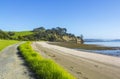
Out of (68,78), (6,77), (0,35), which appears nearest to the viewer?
(68,78)

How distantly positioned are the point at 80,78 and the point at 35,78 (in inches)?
122

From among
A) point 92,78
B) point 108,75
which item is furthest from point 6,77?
point 108,75

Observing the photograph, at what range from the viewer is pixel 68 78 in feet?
43.5

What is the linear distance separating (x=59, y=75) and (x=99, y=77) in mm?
4192

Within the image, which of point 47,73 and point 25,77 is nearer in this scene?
point 47,73

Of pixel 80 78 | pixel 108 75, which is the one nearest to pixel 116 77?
pixel 108 75

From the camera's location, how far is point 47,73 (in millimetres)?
15336

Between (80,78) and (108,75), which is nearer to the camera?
(80,78)

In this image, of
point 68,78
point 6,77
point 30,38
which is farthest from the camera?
point 30,38

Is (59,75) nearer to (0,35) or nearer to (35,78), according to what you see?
(35,78)

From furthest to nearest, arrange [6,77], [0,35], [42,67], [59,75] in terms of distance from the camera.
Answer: [0,35] < [42,67] < [6,77] < [59,75]

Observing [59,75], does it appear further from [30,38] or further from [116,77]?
[30,38]

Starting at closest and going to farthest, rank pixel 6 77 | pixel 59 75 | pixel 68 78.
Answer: pixel 68 78
pixel 59 75
pixel 6 77

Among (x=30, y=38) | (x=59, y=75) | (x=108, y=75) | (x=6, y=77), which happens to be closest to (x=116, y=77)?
(x=108, y=75)
